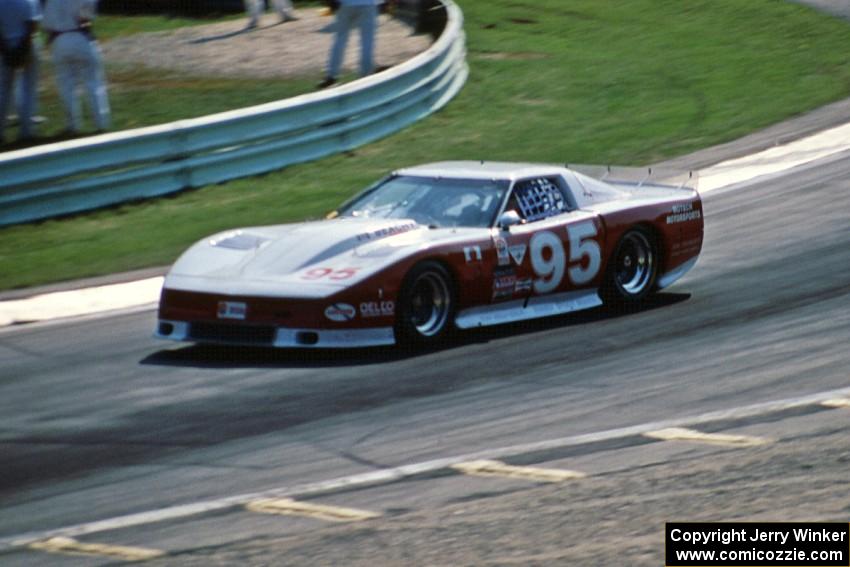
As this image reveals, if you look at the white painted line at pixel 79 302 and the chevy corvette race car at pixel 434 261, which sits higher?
the chevy corvette race car at pixel 434 261

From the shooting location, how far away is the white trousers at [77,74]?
15.9m

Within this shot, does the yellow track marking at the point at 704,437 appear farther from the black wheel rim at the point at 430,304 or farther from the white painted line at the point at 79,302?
the white painted line at the point at 79,302

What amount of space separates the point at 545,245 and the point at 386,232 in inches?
48.5

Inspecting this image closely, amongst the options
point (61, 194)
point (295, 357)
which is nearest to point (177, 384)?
point (295, 357)

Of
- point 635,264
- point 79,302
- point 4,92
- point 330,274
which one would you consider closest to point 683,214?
point 635,264

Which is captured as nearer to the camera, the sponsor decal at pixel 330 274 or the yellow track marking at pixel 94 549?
the yellow track marking at pixel 94 549

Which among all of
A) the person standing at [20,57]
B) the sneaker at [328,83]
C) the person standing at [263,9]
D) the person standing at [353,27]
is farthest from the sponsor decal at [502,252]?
the person standing at [263,9]

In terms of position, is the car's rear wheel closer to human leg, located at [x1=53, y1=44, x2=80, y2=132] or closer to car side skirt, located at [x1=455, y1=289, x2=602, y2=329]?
car side skirt, located at [x1=455, y1=289, x2=602, y2=329]

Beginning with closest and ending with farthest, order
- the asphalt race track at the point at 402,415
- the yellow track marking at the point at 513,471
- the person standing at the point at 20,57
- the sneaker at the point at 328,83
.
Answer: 1. the asphalt race track at the point at 402,415
2. the yellow track marking at the point at 513,471
3. the person standing at the point at 20,57
4. the sneaker at the point at 328,83

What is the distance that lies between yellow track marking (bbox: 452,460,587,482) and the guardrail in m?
7.49

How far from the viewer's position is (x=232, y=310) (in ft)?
32.6

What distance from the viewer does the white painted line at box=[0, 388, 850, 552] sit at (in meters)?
6.82

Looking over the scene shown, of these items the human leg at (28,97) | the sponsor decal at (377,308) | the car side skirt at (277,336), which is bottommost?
the car side skirt at (277,336)

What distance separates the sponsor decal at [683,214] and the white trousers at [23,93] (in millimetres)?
7217
